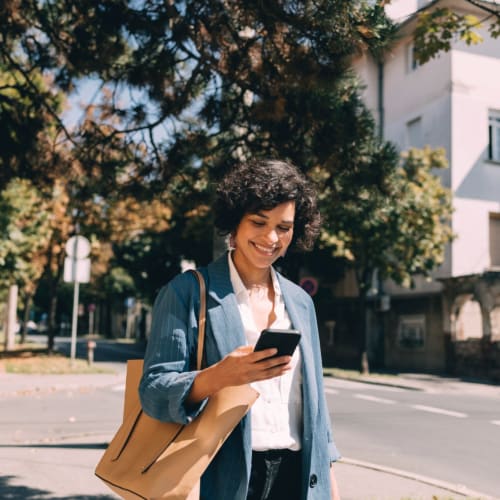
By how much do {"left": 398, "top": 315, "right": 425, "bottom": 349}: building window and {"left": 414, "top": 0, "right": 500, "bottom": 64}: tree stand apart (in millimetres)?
19737

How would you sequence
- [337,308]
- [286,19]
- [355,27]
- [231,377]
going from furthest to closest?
[337,308] < [286,19] < [355,27] < [231,377]

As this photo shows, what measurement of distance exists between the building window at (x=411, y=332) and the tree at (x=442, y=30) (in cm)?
1974

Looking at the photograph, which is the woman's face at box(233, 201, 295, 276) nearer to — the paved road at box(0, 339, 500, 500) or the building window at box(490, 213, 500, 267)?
the paved road at box(0, 339, 500, 500)

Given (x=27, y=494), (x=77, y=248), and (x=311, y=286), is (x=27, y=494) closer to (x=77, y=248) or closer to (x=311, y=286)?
(x=77, y=248)

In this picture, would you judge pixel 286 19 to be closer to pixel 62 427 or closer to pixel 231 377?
pixel 231 377

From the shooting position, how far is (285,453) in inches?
84.7

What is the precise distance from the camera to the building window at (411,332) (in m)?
25.0

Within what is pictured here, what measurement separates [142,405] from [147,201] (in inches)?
176

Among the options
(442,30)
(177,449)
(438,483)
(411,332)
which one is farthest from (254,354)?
(411,332)

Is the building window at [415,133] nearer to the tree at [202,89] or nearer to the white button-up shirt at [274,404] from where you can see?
the tree at [202,89]

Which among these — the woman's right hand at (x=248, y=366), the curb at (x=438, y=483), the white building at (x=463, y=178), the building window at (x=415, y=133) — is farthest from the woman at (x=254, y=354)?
the building window at (x=415, y=133)

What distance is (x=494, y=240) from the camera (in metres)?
23.7

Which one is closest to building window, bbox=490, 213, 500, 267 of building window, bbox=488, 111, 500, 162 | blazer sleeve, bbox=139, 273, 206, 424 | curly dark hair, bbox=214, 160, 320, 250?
building window, bbox=488, 111, 500, 162

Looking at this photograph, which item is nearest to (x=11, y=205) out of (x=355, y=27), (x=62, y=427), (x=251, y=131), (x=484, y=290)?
(x=62, y=427)
